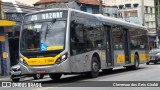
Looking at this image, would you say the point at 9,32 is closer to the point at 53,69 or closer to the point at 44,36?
the point at 44,36

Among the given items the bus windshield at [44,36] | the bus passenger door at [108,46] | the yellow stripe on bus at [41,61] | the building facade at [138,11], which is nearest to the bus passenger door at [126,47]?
the bus passenger door at [108,46]

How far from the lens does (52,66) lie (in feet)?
54.6

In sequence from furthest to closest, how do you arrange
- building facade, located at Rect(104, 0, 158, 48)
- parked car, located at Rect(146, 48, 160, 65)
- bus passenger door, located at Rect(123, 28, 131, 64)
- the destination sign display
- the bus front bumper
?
building facade, located at Rect(104, 0, 158, 48), parked car, located at Rect(146, 48, 160, 65), bus passenger door, located at Rect(123, 28, 131, 64), the destination sign display, the bus front bumper

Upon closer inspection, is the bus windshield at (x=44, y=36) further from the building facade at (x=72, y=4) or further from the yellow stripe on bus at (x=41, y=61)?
the building facade at (x=72, y=4)

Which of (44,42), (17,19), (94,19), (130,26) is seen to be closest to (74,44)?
(44,42)

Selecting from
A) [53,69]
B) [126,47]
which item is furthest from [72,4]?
[53,69]

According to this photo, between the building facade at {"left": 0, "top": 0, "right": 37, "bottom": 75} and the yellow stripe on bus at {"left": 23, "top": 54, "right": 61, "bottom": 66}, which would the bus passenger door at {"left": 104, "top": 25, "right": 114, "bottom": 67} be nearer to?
the yellow stripe on bus at {"left": 23, "top": 54, "right": 61, "bottom": 66}

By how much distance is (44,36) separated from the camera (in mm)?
17094

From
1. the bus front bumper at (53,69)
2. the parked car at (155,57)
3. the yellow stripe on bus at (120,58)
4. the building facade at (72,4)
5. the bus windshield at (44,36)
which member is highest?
the building facade at (72,4)

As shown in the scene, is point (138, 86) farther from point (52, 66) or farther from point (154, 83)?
point (52, 66)

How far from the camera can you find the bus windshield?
16906mm

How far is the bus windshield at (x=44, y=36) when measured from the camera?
1691cm

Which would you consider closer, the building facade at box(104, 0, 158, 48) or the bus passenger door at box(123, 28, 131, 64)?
the bus passenger door at box(123, 28, 131, 64)

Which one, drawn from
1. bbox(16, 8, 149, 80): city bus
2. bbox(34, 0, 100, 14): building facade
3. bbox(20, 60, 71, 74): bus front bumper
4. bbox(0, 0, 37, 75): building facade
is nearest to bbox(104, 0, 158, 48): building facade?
bbox(34, 0, 100, 14): building facade
